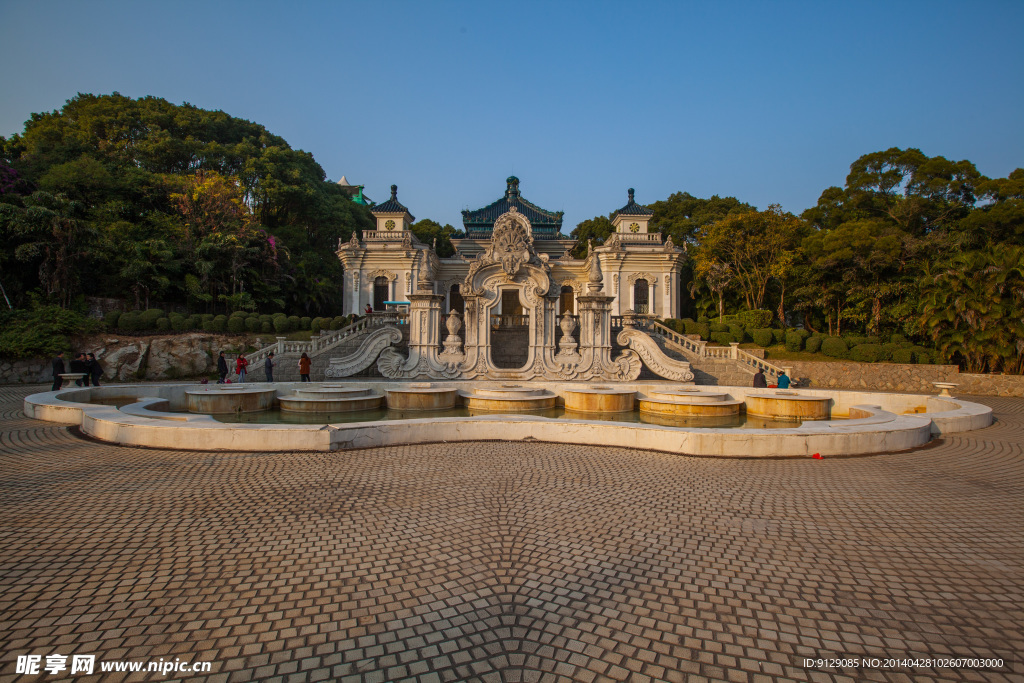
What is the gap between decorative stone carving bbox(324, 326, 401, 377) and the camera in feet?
67.2

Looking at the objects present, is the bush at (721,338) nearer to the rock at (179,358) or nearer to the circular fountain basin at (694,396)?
the circular fountain basin at (694,396)

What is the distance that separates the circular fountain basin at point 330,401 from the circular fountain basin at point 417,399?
444mm

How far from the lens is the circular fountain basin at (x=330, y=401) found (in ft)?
41.2

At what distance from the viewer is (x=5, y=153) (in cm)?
3353

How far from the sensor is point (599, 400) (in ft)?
43.8

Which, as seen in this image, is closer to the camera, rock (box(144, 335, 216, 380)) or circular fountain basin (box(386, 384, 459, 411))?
circular fountain basin (box(386, 384, 459, 411))

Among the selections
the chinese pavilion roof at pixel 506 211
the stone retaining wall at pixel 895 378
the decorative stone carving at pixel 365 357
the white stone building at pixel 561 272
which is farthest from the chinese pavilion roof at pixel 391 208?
the stone retaining wall at pixel 895 378

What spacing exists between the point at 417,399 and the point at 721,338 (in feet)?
78.0

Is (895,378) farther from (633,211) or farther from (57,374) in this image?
(57,374)

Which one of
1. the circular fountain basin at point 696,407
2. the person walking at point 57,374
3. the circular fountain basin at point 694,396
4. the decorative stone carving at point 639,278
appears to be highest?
the decorative stone carving at point 639,278

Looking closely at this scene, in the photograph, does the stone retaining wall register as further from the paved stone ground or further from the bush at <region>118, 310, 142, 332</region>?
the bush at <region>118, 310, 142, 332</region>

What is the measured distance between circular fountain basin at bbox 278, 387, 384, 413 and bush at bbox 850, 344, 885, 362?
26.8 m

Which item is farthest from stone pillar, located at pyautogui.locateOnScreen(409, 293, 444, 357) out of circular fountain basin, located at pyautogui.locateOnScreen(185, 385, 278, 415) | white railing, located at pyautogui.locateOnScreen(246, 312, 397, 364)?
white railing, located at pyautogui.locateOnScreen(246, 312, 397, 364)

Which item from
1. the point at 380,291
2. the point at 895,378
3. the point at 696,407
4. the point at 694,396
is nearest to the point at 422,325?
the point at 694,396
